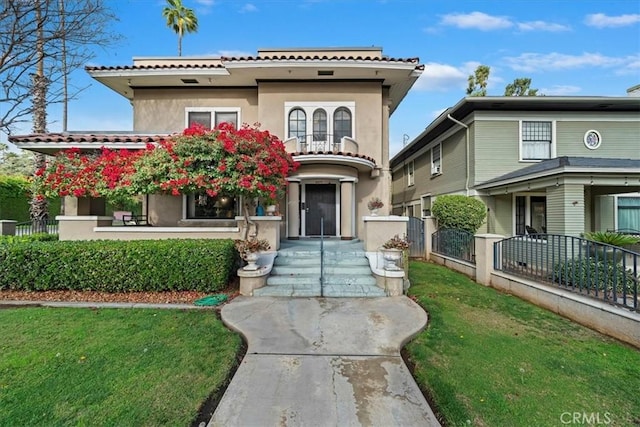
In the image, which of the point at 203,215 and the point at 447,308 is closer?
the point at 447,308

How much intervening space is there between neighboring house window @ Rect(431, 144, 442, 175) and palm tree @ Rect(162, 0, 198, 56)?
25.4 metres

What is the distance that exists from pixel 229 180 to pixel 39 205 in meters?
10.4

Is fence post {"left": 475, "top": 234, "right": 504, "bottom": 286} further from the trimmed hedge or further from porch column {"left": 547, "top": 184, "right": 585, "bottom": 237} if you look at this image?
the trimmed hedge

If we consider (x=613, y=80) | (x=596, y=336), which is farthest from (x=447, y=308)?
(x=613, y=80)

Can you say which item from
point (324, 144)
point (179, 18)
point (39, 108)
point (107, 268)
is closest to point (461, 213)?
point (324, 144)

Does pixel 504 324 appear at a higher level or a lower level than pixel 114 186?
lower

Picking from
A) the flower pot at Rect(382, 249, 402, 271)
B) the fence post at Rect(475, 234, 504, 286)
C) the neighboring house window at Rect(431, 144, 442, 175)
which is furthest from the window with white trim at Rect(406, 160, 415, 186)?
the flower pot at Rect(382, 249, 402, 271)

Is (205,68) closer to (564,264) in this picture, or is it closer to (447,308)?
(447,308)

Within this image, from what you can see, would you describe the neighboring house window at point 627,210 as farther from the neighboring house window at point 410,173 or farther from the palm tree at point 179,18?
the palm tree at point 179,18

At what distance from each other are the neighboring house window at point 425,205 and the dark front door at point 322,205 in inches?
321

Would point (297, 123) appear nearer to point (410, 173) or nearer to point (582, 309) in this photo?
point (582, 309)

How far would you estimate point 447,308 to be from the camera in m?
5.80

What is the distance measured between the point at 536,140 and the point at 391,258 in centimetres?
1057

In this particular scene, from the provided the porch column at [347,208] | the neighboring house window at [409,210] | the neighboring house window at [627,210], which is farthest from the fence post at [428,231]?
the neighboring house window at [627,210]
